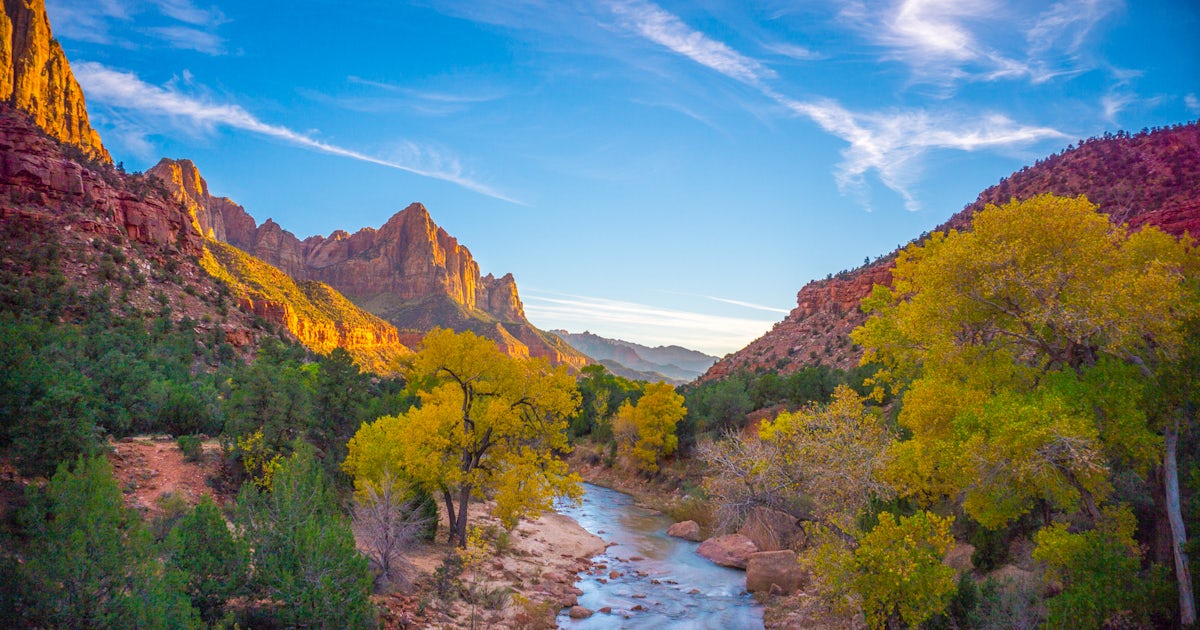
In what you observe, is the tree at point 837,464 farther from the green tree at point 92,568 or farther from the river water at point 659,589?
the green tree at point 92,568

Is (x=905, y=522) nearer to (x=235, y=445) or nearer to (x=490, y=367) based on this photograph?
(x=490, y=367)

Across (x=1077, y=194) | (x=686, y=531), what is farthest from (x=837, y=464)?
(x=1077, y=194)

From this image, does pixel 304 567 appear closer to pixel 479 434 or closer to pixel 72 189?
pixel 479 434

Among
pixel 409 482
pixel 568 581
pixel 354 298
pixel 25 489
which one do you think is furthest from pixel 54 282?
pixel 354 298

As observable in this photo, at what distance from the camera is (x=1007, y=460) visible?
11094 millimetres

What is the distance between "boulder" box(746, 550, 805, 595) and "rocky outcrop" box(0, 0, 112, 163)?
94440 millimetres

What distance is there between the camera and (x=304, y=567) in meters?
11.4

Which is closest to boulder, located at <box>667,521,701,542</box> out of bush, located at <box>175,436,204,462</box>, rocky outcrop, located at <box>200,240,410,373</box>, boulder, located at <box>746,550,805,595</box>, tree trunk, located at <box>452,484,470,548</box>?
boulder, located at <box>746,550,805,595</box>

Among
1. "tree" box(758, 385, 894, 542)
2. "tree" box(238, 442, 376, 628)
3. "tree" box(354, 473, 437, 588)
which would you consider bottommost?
"tree" box(354, 473, 437, 588)

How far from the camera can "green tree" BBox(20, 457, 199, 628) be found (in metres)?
7.56

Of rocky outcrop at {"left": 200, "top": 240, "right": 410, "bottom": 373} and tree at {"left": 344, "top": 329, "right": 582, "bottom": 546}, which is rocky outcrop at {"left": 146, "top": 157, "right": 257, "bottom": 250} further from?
tree at {"left": 344, "top": 329, "right": 582, "bottom": 546}

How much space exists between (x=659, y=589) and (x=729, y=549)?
6215mm

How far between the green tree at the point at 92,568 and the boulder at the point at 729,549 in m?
21.3

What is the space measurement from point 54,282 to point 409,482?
32929mm
